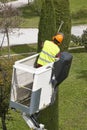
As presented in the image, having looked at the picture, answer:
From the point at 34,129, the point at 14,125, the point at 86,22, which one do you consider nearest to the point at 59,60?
the point at 34,129

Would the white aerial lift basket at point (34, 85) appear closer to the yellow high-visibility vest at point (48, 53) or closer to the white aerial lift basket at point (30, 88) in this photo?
the white aerial lift basket at point (30, 88)

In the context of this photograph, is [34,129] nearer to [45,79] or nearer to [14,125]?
[45,79]

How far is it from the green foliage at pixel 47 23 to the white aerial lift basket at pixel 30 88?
459 cm

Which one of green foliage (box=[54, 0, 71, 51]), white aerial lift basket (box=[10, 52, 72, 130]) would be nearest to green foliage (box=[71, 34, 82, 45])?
green foliage (box=[54, 0, 71, 51])

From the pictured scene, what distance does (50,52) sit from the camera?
875cm

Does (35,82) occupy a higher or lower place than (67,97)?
higher

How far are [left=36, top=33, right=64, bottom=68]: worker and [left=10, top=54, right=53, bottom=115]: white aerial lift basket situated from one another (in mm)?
460

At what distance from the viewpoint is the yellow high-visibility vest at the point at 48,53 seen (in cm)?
859

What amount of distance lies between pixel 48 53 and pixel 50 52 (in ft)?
0.16

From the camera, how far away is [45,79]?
7934 millimetres

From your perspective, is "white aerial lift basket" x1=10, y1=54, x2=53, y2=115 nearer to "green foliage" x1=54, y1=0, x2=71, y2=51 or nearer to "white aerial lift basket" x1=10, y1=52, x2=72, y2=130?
"white aerial lift basket" x1=10, y1=52, x2=72, y2=130

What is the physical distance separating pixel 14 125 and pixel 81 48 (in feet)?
41.6

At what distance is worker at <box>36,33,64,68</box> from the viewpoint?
8602mm

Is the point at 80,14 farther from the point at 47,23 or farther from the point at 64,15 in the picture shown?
the point at 47,23
